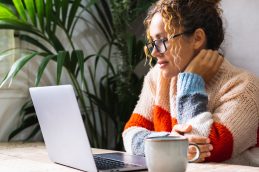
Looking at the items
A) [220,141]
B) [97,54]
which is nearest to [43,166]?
[220,141]

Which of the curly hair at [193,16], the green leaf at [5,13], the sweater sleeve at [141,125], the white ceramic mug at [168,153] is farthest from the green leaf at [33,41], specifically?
the white ceramic mug at [168,153]

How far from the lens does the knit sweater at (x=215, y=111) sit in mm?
1300

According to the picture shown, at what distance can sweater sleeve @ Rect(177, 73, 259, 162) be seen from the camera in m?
1.29

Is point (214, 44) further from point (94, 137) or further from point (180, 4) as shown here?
point (94, 137)

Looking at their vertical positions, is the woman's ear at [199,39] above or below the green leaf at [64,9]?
below

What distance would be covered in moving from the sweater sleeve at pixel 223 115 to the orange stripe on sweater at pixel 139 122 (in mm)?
211

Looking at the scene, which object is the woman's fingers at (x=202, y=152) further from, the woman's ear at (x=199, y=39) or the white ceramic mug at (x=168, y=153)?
the woman's ear at (x=199, y=39)

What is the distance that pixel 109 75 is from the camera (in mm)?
2611

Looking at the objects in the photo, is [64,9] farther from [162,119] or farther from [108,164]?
[108,164]

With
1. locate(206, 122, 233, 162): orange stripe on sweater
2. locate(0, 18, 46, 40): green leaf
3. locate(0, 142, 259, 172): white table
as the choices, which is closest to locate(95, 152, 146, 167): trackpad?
locate(0, 142, 259, 172): white table

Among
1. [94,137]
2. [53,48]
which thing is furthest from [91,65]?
[94,137]

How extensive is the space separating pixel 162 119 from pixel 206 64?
0.84 feet

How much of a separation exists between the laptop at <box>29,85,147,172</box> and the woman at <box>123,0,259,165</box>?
0.24 m

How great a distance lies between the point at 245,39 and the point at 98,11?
39.0 inches
